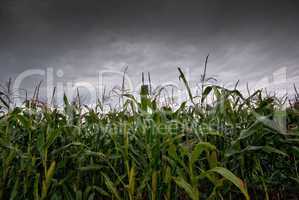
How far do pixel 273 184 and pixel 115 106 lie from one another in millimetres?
1676

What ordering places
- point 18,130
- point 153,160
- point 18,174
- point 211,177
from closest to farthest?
1. point 211,177
2. point 153,160
3. point 18,174
4. point 18,130

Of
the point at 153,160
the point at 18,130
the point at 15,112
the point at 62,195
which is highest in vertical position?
the point at 15,112

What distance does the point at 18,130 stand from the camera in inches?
84.5

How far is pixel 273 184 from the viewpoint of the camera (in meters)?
1.83

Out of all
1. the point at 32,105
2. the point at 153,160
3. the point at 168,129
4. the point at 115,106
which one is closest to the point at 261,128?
the point at 168,129

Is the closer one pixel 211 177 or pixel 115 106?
pixel 211 177

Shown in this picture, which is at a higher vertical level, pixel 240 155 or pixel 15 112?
pixel 15 112

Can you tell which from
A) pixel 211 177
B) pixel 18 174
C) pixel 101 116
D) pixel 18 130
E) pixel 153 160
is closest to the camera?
pixel 211 177

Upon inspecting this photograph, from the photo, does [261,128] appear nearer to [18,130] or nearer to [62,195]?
[62,195]

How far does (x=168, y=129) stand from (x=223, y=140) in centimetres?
52

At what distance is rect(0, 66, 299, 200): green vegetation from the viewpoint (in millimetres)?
1618

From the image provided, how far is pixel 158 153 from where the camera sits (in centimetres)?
162

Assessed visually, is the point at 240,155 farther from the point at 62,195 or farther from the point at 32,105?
the point at 32,105

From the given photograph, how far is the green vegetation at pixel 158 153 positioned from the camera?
1618mm
